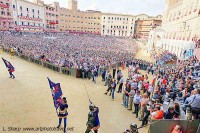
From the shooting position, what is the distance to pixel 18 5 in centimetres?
5178

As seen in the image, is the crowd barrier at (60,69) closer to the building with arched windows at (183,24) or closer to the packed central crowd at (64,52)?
the packed central crowd at (64,52)

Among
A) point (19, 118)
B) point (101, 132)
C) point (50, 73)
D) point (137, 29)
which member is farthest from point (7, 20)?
point (137, 29)

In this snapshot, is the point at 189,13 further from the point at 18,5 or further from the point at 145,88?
the point at 18,5

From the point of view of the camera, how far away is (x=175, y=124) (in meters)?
5.77

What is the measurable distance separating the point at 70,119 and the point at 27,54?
54.6 ft

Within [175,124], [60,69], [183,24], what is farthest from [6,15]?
[175,124]

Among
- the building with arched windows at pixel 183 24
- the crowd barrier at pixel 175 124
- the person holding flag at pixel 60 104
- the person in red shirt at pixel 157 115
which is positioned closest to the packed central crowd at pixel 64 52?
the person holding flag at pixel 60 104

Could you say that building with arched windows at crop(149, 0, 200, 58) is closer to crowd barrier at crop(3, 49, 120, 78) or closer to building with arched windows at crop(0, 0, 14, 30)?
crowd barrier at crop(3, 49, 120, 78)

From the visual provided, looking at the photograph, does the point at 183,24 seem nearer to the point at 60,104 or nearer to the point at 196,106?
the point at 196,106

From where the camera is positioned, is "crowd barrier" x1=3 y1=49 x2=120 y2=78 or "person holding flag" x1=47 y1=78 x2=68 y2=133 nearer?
"person holding flag" x1=47 y1=78 x2=68 y2=133

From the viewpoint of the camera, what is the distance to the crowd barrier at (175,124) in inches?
227

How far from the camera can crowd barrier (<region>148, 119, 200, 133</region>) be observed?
5766 millimetres

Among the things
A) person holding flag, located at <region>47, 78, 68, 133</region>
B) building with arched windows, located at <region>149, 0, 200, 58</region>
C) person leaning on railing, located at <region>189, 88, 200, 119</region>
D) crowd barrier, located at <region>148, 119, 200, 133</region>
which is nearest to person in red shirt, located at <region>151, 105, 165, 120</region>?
crowd barrier, located at <region>148, 119, 200, 133</region>

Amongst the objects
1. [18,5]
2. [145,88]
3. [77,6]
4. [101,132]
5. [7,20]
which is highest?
[77,6]
